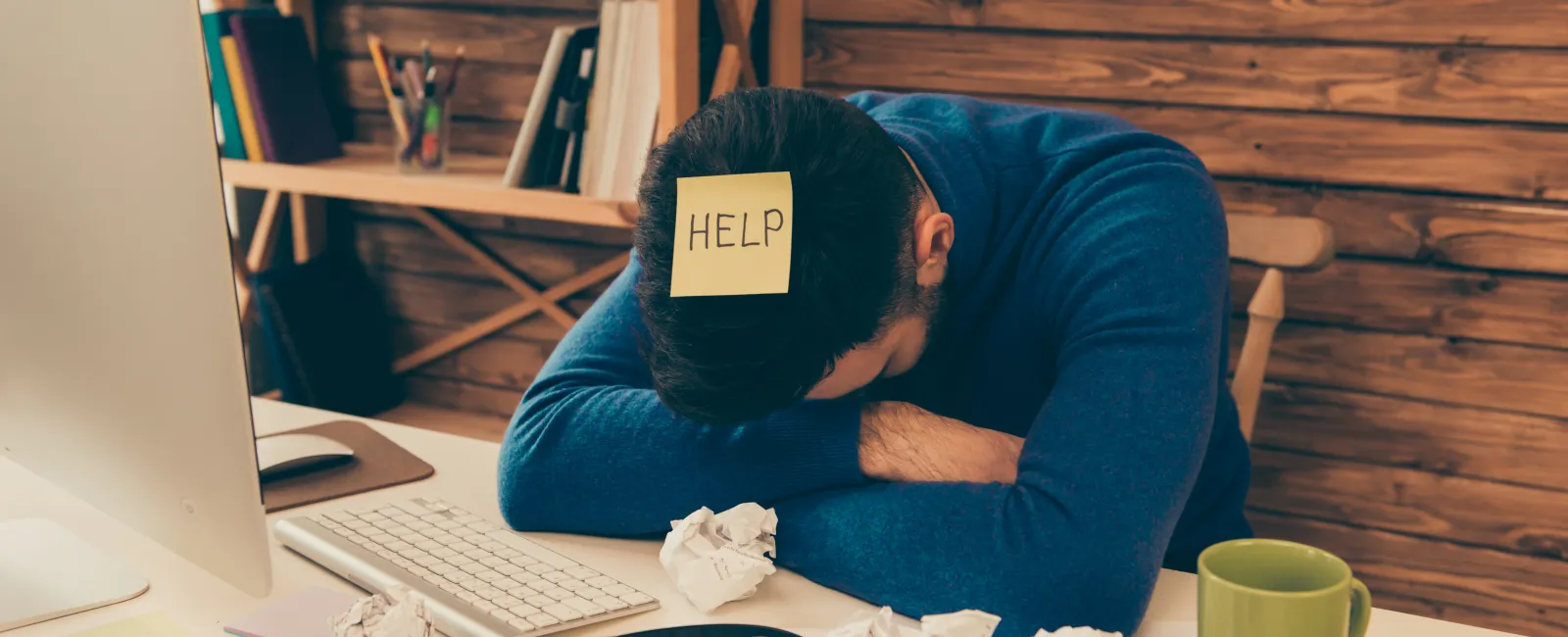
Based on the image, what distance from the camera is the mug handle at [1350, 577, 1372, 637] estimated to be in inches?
26.6

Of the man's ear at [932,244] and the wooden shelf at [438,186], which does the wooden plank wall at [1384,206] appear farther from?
the man's ear at [932,244]

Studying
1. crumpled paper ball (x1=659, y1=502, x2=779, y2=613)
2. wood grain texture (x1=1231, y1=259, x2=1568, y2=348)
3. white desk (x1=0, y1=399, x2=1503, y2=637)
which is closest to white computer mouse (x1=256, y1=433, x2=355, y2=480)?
white desk (x1=0, y1=399, x2=1503, y2=637)

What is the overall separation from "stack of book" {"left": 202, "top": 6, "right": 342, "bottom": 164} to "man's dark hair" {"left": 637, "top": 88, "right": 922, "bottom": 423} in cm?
161

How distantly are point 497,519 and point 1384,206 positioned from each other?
1.37 meters

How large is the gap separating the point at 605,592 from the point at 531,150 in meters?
1.29

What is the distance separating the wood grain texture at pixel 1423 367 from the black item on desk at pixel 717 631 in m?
1.33

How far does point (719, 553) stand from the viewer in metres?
0.89

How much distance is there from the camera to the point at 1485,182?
1.73 m

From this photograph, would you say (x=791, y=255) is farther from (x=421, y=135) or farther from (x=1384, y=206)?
(x=421, y=135)

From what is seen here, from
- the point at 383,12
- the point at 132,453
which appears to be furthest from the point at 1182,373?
the point at 383,12

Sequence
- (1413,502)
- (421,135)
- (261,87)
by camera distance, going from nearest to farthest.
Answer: (1413,502), (421,135), (261,87)

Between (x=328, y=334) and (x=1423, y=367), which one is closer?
(x=1423, y=367)

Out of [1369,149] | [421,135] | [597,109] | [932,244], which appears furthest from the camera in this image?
[421,135]

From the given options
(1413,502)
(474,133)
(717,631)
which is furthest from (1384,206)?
(474,133)
